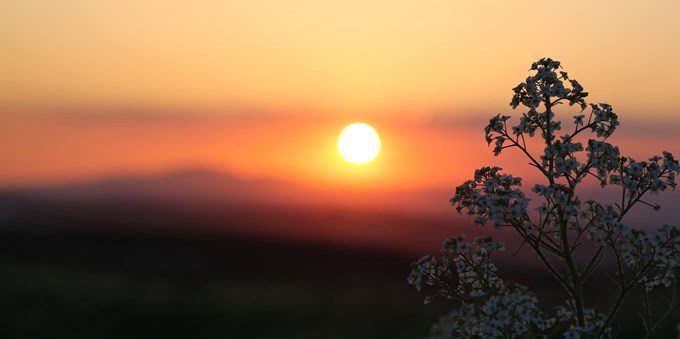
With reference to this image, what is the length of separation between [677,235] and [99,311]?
35.7m

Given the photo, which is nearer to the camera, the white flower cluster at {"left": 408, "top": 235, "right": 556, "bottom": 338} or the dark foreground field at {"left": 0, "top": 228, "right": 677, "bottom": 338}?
the white flower cluster at {"left": 408, "top": 235, "right": 556, "bottom": 338}

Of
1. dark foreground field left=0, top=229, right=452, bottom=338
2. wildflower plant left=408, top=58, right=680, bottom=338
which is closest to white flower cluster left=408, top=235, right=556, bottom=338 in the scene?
wildflower plant left=408, top=58, right=680, bottom=338

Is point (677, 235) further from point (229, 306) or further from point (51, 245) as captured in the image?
point (51, 245)

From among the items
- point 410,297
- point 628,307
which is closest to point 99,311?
point 410,297

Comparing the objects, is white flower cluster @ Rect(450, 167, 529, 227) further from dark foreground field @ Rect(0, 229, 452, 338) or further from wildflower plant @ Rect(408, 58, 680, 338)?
dark foreground field @ Rect(0, 229, 452, 338)

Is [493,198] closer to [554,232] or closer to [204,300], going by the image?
[554,232]

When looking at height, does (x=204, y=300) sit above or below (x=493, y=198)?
above

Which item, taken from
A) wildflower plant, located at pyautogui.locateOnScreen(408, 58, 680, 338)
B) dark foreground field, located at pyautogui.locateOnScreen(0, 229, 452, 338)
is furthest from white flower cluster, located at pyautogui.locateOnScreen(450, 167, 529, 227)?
dark foreground field, located at pyautogui.locateOnScreen(0, 229, 452, 338)

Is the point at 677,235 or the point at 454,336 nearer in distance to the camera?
the point at 677,235

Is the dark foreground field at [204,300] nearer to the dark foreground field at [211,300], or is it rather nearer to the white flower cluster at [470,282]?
the dark foreground field at [211,300]

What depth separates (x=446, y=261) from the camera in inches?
394

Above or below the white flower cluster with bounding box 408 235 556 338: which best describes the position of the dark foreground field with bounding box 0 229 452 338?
above

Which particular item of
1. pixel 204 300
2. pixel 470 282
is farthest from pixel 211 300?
pixel 470 282

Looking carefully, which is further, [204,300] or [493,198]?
[204,300]
